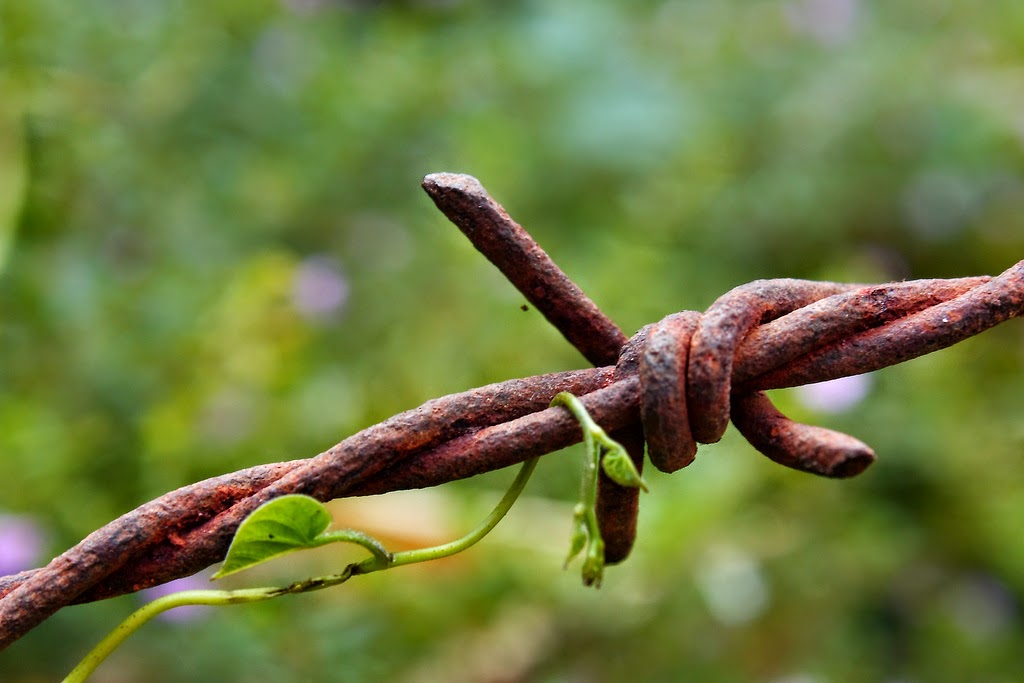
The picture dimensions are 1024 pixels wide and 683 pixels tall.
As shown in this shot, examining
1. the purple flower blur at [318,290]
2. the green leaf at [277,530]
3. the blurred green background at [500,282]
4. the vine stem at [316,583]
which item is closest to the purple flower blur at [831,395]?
the blurred green background at [500,282]

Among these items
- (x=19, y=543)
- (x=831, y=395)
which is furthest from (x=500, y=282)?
(x=19, y=543)

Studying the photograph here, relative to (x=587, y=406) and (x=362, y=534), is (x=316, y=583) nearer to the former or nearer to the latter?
(x=362, y=534)

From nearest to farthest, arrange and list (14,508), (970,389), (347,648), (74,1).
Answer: (347,648)
(14,508)
(970,389)
(74,1)

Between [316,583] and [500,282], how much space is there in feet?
5.39

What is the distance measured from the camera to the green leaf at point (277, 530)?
69 centimetres

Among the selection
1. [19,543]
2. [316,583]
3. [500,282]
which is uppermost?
[500,282]

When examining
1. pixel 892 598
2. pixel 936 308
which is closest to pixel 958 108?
pixel 892 598

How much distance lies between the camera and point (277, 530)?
2.34 ft

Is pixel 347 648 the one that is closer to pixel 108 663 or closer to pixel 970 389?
pixel 108 663

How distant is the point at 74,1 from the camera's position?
8.63ft

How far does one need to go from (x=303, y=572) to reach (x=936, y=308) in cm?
136

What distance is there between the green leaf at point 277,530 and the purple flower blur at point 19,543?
108 cm

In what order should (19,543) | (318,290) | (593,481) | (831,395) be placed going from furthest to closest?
(318,290) < (831,395) < (19,543) < (593,481)

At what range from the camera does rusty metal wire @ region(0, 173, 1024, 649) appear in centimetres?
69
